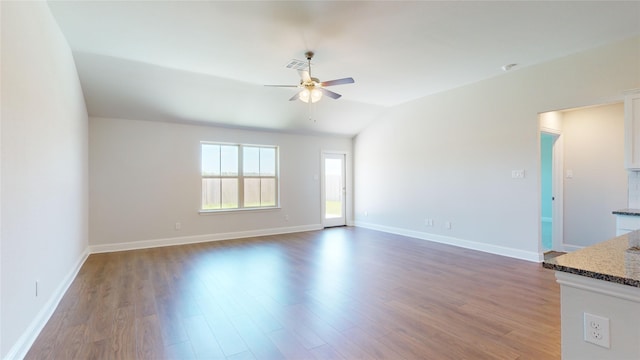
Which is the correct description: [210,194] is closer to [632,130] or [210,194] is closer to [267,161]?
[267,161]

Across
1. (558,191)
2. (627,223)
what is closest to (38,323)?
(627,223)

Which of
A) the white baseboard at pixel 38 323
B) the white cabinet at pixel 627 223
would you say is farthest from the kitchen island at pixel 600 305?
the white baseboard at pixel 38 323

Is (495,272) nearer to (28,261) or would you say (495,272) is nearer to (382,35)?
(382,35)

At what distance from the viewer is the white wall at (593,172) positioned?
4562 mm

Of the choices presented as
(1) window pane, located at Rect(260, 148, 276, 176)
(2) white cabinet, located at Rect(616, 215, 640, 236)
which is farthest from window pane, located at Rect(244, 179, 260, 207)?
(2) white cabinet, located at Rect(616, 215, 640, 236)

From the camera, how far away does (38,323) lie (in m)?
2.51

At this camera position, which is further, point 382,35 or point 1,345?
point 382,35

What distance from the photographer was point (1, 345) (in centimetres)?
188

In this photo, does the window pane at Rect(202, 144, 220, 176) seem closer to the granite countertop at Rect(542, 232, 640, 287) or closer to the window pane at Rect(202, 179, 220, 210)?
the window pane at Rect(202, 179, 220, 210)

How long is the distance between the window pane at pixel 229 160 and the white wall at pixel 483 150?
3.27m

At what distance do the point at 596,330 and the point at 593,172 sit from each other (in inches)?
197

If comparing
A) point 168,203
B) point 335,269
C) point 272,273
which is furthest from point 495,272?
point 168,203

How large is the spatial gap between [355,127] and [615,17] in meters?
4.91

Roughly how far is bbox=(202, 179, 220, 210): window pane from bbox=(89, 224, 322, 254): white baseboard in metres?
0.61
